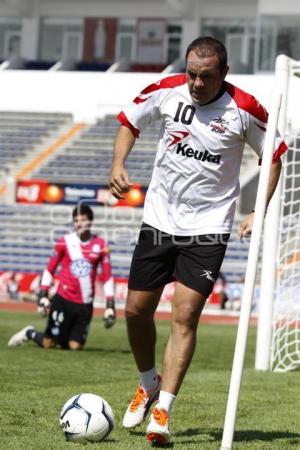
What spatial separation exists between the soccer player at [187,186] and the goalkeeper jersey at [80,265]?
677 centimetres

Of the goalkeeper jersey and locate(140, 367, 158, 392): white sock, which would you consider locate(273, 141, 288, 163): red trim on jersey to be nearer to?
locate(140, 367, 158, 392): white sock

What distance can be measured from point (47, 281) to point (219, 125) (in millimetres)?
7138

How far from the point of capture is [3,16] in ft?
138

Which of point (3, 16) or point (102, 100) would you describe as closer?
point (102, 100)

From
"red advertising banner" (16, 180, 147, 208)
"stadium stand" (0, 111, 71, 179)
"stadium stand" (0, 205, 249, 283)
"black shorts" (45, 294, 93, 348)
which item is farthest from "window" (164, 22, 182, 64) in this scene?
"black shorts" (45, 294, 93, 348)

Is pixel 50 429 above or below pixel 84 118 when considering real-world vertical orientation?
above

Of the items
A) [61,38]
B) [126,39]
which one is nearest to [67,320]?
[126,39]

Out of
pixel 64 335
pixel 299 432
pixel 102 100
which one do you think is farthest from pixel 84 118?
pixel 299 432

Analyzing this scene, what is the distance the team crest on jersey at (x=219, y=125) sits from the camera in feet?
19.0

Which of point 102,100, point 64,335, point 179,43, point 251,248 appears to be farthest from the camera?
point 179,43

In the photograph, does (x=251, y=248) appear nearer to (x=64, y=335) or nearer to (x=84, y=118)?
(x=64, y=335)

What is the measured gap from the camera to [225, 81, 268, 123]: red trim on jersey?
5.84 m

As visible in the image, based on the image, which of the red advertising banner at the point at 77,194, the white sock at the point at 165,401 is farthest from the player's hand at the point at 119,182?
the red advertising banner at the point at 77,194

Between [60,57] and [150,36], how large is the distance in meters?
3.48
